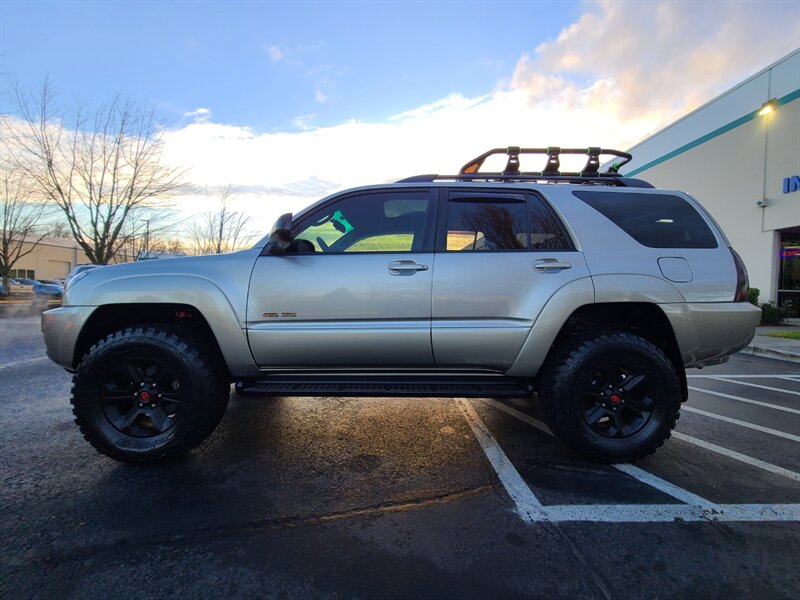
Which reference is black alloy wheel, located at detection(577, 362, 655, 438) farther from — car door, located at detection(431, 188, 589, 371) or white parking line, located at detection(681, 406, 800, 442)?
white parking line, located at detection(681, 406, 800, 442)

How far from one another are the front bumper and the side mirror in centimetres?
140

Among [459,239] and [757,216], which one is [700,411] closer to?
[459,239]

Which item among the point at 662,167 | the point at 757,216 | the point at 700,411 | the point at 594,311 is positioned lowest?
the point at 700,411

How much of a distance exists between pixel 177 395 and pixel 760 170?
18811 millimetres

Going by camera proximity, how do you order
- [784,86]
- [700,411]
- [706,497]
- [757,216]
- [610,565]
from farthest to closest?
[757,216] → [784,86] → [700,411] → [706,497] → [610,565]

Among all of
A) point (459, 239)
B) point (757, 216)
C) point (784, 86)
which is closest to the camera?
point (459, 239)

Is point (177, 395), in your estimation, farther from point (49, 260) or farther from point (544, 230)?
point (49, 260)

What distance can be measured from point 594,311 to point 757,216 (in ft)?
52.8

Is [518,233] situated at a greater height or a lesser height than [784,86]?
lesser

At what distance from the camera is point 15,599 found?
71.1 inches

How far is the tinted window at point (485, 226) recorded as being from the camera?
3.23 metres

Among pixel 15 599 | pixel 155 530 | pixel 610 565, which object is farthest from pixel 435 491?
→ pixel 15 599

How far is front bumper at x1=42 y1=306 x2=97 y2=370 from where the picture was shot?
10.2ft

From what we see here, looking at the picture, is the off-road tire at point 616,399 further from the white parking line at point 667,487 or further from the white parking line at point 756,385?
the white parking line at point 756,385
